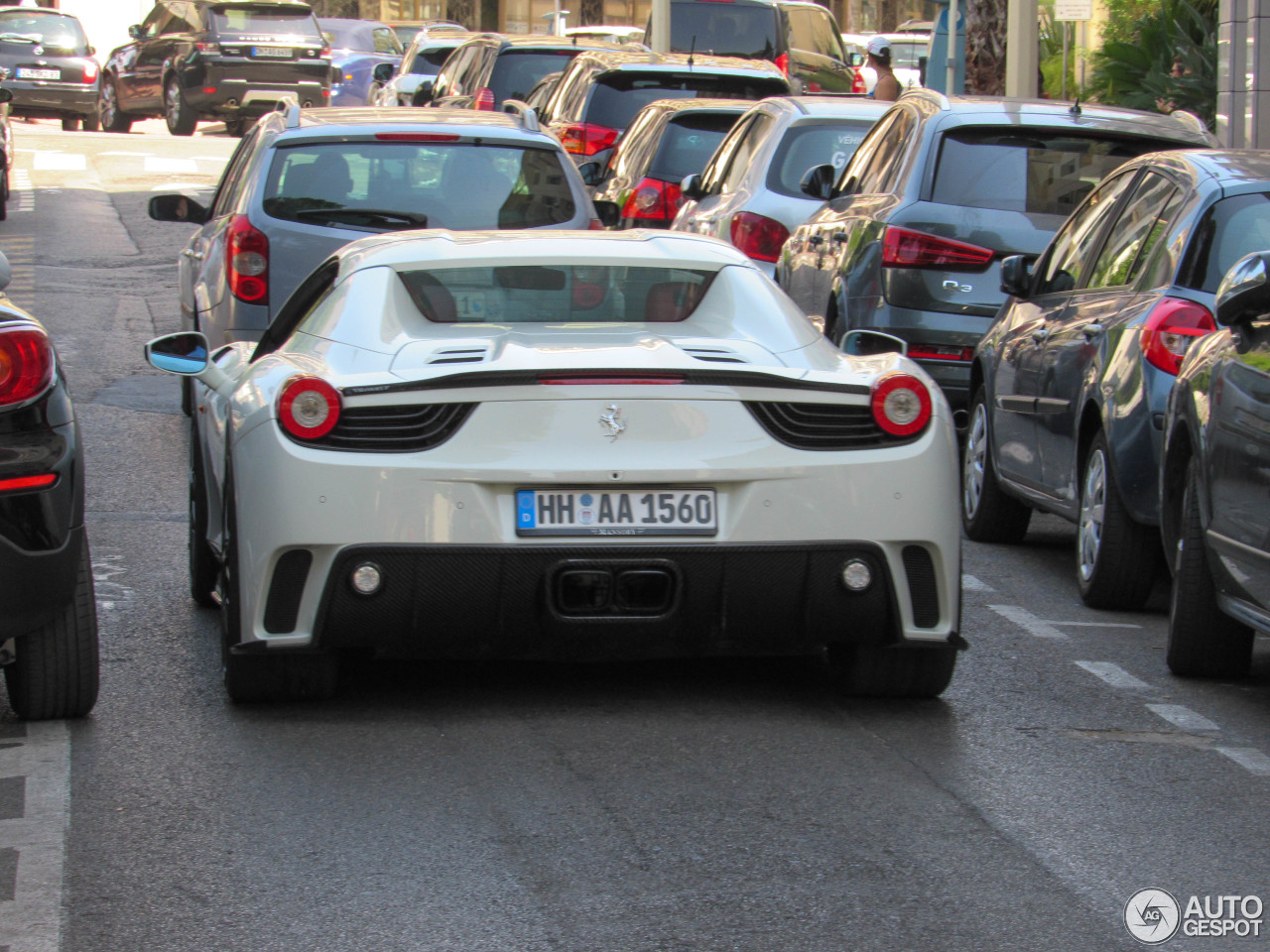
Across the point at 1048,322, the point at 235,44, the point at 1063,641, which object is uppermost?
the point at 235,44

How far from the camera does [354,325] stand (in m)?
6.34

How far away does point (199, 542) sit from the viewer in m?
7.55

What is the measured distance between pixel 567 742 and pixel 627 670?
3.02 feet

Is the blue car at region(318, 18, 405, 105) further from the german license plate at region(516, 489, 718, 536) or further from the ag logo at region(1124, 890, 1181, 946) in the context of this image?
the ag logo at region(1124, 890, 1181, 946)

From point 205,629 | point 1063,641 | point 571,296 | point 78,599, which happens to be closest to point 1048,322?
point 1063,641

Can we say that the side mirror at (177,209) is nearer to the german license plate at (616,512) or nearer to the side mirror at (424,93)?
the german license plate at (616,512)

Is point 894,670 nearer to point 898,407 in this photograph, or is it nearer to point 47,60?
point 898,407

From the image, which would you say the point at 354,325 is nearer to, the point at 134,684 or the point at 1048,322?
the point at 134,684

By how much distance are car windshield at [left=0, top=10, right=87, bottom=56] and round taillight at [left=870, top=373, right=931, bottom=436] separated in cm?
3281

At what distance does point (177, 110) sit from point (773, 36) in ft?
41.9

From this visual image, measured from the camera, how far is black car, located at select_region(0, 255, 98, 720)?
5.63 meters

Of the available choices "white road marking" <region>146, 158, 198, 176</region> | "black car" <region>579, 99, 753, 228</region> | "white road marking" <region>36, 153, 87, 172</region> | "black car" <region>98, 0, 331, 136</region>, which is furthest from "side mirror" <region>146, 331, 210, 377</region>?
"black car" <region>98, 0, 331, 136</region>

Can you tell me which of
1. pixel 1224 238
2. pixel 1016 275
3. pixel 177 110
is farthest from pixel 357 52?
pixel 1224 238

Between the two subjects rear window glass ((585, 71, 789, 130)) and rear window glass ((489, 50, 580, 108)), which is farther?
rear window glass ((489, 50, 580, 108))
